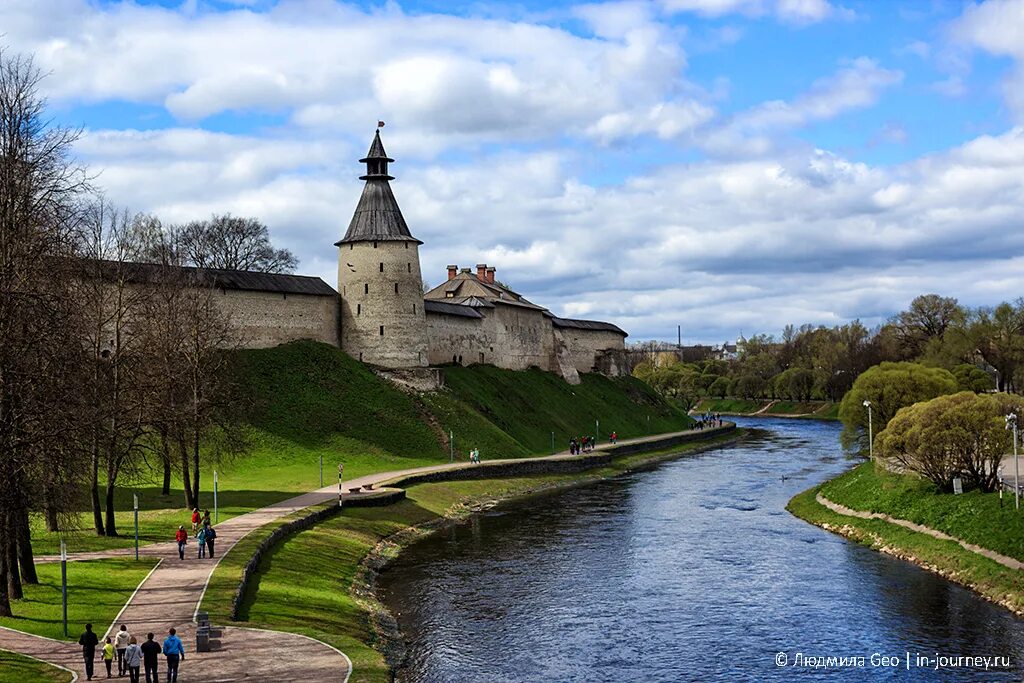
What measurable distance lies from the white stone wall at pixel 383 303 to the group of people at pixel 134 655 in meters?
47.7

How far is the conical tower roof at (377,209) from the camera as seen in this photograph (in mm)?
66500

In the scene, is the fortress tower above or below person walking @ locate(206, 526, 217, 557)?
above

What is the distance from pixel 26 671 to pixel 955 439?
32.1 metres

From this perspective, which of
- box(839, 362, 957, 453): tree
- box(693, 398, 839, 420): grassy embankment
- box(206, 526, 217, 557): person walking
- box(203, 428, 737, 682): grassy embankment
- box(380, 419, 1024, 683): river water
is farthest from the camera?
box(693, 398, 839, 420): grassy embankment

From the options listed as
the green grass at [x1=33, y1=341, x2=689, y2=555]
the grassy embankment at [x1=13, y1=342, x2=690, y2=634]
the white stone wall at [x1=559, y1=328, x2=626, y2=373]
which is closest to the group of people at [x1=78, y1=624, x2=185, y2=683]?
the green grass at [x1=33, y1=341, x2=689, y2=555]

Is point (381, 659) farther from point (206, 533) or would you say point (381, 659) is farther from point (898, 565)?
point (898, 565)

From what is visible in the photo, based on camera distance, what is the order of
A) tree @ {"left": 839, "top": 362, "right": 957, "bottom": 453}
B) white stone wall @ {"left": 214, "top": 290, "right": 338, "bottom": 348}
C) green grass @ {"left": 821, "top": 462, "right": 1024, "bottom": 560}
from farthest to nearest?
1. white stone wall @ {"left": 214, "top": 290, "right": 338, "bottom": 348}
2. tree @ {"left": 839, "top": 362, "right": 957, "bottom": 453}
3. green grass @ {"left": 821, "top": 462, "right": 1024, "bottom": 560}

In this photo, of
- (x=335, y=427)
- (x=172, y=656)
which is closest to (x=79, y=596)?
(x=172, y=656)

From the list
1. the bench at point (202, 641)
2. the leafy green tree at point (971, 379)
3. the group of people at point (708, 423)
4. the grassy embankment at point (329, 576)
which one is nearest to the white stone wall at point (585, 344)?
the group of people at point (708, 423)

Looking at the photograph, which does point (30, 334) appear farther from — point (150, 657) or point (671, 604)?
point (671, 604)

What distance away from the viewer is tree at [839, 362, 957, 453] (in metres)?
58.2

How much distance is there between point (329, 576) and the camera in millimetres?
31109

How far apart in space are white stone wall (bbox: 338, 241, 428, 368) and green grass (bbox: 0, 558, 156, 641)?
125 ft

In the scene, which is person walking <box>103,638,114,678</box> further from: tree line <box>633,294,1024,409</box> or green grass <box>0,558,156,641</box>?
→ tree line <box>633,294,1024,409</box>
